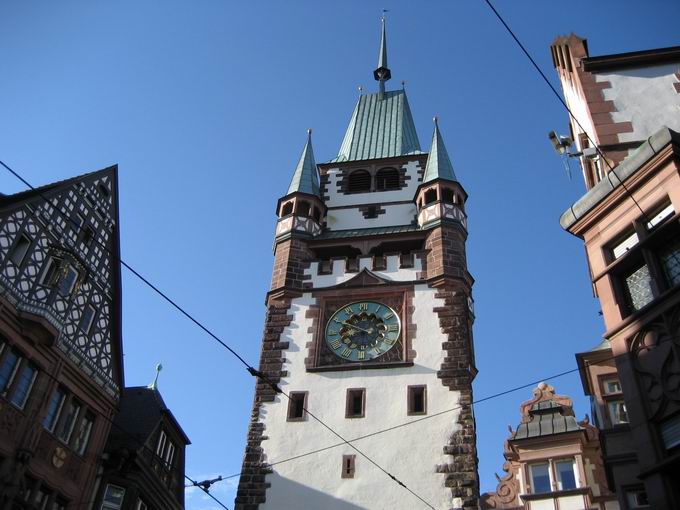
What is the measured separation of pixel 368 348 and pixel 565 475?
6.68 meters

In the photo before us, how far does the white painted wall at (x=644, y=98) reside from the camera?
48.7 feet

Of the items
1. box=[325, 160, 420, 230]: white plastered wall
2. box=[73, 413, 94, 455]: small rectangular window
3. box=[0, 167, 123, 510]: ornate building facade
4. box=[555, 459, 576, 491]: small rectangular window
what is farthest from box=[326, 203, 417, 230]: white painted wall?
box=[73, 413, 94, 455]: small rectangular window

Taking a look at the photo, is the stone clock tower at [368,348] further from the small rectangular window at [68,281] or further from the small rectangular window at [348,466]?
the small rectangular window at [68,281]

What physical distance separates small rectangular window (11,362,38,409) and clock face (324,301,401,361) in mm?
8476

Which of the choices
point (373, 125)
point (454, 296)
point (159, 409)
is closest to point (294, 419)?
point (159, 409)

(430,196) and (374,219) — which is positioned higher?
(430,196)

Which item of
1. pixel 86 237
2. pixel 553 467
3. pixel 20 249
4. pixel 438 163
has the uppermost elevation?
pixel 438 163

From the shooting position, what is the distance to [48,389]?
1639 centimetres

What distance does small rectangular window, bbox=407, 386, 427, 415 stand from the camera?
2011cm

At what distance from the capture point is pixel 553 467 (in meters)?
17.3

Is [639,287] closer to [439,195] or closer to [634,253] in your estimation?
[634,253]

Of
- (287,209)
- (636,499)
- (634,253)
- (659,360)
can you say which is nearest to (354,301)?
(287,209)

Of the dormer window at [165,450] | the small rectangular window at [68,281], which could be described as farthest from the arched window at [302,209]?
the small rectangular window at [68,281]

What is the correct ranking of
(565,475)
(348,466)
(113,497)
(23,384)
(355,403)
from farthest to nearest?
(355,403) < (348,466) < (113,497) < (565,475) < (23,384)
